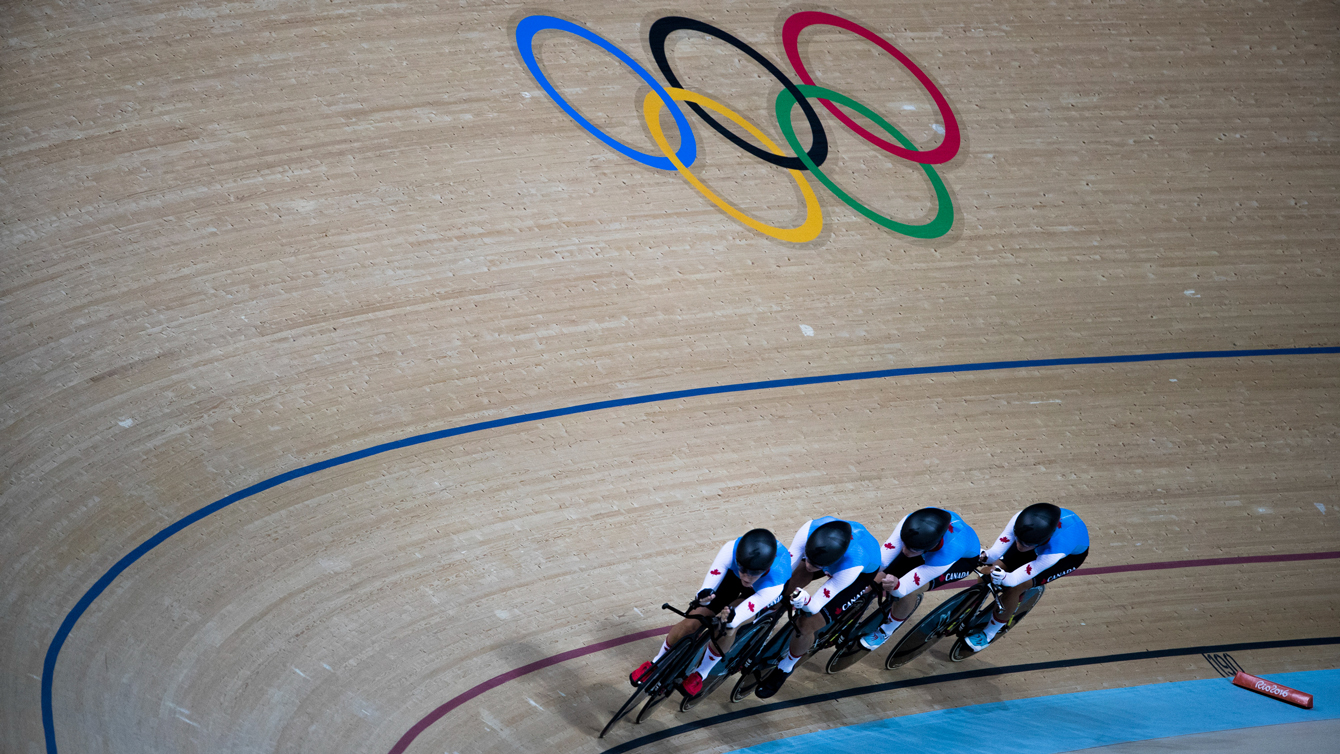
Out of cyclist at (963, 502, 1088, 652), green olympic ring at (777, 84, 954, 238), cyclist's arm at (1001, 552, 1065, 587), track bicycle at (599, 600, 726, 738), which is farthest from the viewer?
green olympic ring at (777, 84, 954, 238)

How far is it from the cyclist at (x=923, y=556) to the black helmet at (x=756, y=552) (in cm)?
59

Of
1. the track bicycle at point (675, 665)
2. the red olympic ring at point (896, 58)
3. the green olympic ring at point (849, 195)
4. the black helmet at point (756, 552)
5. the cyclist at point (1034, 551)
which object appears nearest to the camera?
the black helmet at point (756, 552)

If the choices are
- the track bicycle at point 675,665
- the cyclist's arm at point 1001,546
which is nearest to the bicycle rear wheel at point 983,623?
the cyclist's arm at point 1001,546

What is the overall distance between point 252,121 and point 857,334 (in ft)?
11.0

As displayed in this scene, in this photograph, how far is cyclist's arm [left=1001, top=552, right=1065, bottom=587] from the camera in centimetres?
343

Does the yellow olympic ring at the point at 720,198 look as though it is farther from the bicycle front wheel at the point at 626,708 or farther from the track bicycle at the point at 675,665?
the bicycle front wheel at the point at 626,708

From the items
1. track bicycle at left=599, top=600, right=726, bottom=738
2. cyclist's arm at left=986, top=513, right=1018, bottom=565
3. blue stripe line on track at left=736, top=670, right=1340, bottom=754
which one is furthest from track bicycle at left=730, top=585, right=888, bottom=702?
cyclist's arm at left=986, top=513, right=1018, bottom=565

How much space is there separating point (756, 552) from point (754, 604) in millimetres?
218

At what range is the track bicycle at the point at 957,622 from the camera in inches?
145

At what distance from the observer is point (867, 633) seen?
3.69 m

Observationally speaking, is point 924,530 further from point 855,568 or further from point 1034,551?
point 1034,551

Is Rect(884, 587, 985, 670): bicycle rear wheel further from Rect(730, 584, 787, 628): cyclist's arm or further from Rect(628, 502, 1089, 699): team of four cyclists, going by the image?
Rect(730, 584, 787, 628): cyclist's arm

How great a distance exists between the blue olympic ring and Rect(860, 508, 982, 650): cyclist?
2.68m

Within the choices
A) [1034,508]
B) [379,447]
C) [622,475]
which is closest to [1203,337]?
[1034,508]
